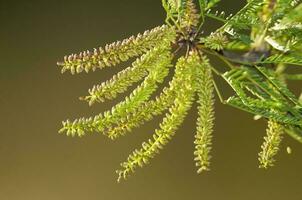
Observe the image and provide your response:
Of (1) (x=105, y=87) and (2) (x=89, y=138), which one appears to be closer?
(1) (x=105, y=87)

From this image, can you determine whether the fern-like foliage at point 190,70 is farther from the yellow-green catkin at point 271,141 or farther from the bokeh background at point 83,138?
the bokeh background at point 83,138

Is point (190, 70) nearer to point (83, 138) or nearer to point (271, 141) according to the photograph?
point (271, 141)

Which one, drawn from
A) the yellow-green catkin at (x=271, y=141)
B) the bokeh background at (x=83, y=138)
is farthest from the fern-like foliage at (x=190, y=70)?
the bokeh background at (x=83, y=138)

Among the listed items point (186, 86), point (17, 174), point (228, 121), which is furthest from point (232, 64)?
point (17, 174)

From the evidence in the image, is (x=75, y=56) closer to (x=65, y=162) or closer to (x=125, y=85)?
(x=125, y=85)

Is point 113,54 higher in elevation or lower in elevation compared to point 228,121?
lower

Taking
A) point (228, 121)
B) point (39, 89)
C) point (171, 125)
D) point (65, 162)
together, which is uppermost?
point (39, 89)

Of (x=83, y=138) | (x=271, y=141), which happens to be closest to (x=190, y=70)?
(x=271, y=141)
